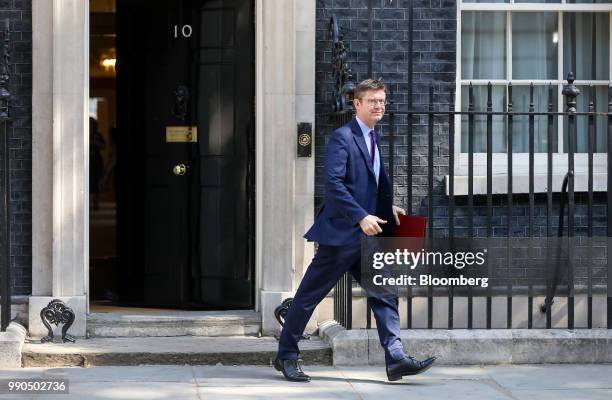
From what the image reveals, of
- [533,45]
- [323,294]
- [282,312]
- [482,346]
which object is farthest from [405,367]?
[533,45]

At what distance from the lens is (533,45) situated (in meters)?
10.1

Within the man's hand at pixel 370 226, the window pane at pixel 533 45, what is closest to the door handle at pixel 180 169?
the window pane at pixel 533 45

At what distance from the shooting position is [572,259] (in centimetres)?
950

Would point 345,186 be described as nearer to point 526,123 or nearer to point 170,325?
point 170,325

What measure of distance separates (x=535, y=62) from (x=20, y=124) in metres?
3.96

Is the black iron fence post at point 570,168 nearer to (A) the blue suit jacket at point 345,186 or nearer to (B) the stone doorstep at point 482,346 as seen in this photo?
(B) the stone doorstep at point 482,346

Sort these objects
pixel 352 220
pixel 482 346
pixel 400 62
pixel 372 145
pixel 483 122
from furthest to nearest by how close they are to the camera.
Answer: pixel 483 122 < pixel 400 62 < pixel 482 346 < pixel 372 145 < pixel 352 220

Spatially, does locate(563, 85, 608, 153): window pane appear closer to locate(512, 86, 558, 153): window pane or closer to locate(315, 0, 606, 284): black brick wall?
locate(512, 86, 558, 153): window pane

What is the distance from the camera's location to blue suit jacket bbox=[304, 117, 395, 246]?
779 cm

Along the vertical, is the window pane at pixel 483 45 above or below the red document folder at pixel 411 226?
above

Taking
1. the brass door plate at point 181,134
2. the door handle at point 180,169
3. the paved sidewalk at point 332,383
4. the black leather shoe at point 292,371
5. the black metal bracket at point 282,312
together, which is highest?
the brass door plate at point 181,134

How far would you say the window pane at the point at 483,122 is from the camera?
390 inches

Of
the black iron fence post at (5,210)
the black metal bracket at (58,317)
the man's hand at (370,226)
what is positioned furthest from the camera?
the black metal bracket at (58,317)

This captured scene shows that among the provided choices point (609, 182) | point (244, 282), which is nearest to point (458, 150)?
point (609, 182)
